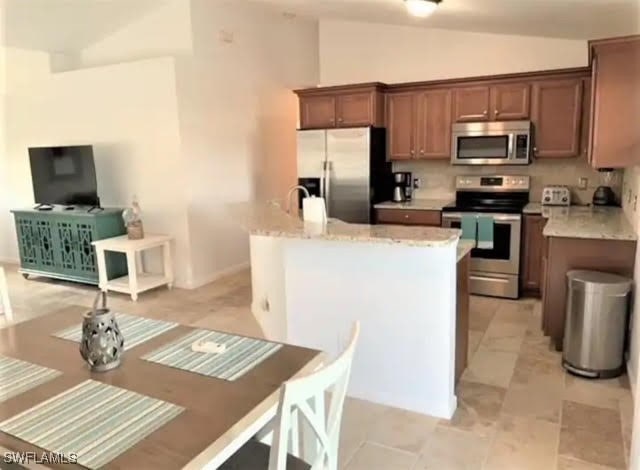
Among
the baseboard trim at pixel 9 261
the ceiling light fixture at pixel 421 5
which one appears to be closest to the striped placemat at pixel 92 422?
the ceiling light fixture at pixel 421 5

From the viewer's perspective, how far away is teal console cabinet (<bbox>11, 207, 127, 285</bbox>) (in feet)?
17.6

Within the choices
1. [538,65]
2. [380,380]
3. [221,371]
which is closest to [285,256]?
[380,380]

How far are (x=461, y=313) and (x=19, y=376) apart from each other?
2340 mm

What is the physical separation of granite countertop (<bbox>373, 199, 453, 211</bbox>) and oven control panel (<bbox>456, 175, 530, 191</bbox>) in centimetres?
26

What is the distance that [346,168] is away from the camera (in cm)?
545

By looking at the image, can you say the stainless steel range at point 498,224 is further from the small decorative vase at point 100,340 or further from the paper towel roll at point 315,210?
the small decorative vase at point 100,340

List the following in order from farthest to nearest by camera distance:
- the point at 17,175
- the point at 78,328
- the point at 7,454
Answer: the point at 17,175
the point at 78,328
the point at 7,454

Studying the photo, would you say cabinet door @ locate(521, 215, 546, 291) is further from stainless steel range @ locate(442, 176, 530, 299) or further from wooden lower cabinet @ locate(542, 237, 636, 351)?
wooden lower cabinet @ locate(542, 237, 636, 351)

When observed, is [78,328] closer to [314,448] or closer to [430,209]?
[314,448]

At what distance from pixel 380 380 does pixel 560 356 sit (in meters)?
1.47

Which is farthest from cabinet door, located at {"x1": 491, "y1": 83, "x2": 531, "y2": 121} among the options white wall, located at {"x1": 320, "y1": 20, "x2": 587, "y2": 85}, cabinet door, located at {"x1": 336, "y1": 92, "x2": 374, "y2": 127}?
cabinet door, located at {"x1": 336, "y1": 92, "x2": 374, "y2": 127}

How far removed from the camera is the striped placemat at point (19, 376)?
4.79 feet

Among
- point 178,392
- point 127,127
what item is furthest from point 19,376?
point 127,127

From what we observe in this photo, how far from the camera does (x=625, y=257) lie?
10.9 feet
